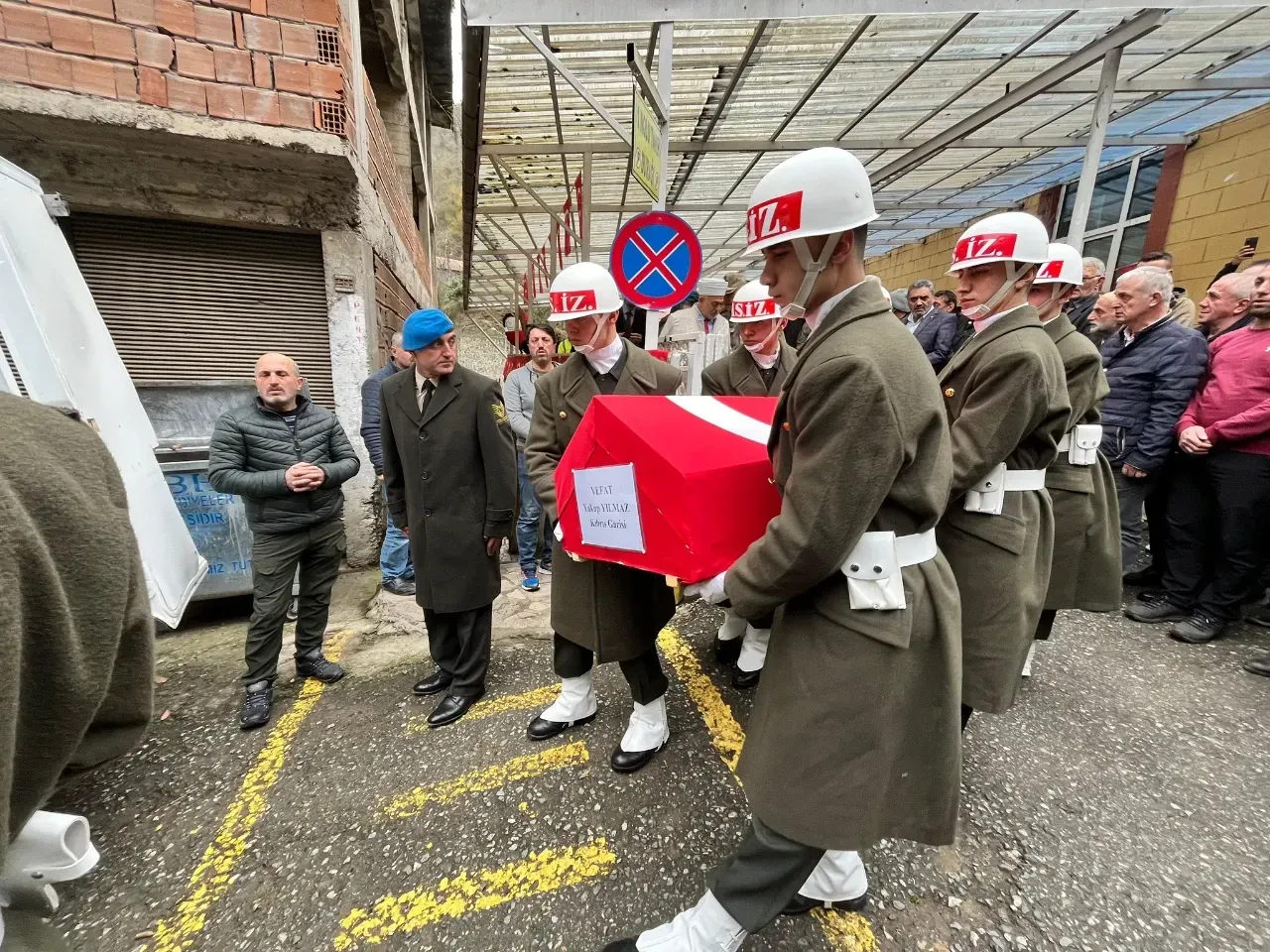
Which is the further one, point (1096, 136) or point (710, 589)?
point (1096, 136)

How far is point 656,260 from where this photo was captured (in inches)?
123

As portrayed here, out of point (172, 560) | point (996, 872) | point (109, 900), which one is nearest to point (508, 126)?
point (172, 560)

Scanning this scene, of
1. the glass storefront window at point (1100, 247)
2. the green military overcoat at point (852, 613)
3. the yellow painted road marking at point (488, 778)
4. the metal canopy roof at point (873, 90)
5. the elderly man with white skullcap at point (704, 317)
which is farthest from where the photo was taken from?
the glass storefront window at point (1100, 247)

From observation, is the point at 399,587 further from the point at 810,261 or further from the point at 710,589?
the point at 810,261

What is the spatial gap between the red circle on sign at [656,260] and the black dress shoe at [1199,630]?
409cm

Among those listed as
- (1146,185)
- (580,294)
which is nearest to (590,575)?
(580,294)

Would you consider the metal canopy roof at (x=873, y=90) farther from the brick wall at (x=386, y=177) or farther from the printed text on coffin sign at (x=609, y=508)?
the printed text on coffin sign at (x=609, y=508)

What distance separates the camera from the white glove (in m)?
1.46

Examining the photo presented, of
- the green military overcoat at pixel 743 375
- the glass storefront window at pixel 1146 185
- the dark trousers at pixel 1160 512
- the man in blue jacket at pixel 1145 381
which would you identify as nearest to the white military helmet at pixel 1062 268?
the green military overcoat at pixel 743 375

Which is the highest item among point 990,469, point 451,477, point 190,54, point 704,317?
point 190,54

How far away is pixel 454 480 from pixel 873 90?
657 centimetres

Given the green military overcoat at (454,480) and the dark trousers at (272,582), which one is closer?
the green military overcoat at (454,480)

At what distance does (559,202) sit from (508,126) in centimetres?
340

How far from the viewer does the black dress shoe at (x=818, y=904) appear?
1.82m
